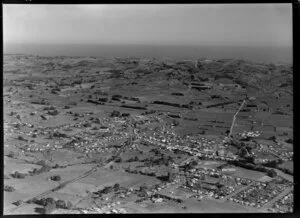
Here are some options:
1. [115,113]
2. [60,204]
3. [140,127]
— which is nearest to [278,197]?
[140,127]

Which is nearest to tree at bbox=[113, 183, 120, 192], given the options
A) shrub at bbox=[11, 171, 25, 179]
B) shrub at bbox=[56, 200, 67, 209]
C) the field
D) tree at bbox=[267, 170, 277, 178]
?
the field

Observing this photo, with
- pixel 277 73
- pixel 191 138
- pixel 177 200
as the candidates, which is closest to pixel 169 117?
pixel 191 138

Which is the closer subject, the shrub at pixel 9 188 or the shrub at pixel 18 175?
the shrub at pixel 9 188

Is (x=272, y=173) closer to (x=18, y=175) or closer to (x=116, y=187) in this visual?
(x=116, y=187)

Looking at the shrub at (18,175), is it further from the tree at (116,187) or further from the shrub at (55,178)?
the tree at (116,187)

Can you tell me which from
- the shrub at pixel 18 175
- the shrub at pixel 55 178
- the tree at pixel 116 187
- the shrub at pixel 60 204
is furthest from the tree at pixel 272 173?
the shrub at pixel 18 175

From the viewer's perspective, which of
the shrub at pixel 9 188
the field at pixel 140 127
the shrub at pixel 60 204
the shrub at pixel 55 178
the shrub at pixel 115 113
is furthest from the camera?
the shrub at pixel 115 113

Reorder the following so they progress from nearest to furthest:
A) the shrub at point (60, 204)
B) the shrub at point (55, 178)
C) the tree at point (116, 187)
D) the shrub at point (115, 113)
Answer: the shrub at point (60, 204) → the tree at point (116, 187) → the shrub at point (55, 178) → the shrub at point (115, 113)

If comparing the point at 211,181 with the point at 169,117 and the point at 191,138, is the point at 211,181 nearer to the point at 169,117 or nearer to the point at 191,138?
the point at 191,138
